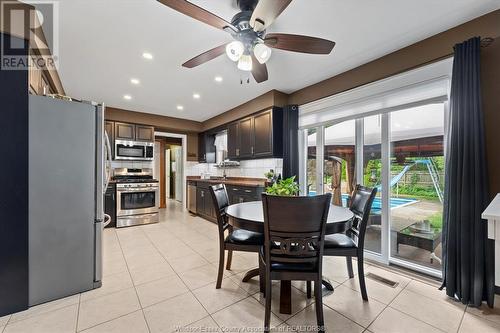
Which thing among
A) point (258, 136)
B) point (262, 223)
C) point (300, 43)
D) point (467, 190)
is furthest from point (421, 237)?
point (258, 136)

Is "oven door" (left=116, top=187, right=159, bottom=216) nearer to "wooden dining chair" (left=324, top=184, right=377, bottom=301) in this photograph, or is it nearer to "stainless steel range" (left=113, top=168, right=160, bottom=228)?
"stainless steel range" (left=113, top=168, right=160, bottom=228)

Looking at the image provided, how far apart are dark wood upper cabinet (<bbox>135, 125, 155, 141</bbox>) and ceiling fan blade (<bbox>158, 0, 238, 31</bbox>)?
4.17 m

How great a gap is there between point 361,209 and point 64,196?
2.76 m

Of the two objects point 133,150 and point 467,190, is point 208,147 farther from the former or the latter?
point 467,190

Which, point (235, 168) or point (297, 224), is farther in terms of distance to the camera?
point (235, 168)

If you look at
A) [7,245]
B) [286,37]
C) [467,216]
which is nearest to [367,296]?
[467,216]

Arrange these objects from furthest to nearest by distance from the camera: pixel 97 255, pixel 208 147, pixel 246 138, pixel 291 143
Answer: pixel 208 147 < pixel 246 138 < pixel 291 143 < pixel 97 255

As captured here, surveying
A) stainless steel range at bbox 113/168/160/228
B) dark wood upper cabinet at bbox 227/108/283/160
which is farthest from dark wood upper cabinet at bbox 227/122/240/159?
stainless steel range at bbox 113/168/160/228

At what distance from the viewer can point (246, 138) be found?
4.34 metres

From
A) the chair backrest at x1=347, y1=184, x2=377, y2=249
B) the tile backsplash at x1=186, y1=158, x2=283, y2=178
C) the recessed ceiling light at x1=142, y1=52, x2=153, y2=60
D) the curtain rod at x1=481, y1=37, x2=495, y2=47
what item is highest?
the recessed ceiling light at x1=142, y1=52, x2=153, y2=60

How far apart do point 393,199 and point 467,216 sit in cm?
82

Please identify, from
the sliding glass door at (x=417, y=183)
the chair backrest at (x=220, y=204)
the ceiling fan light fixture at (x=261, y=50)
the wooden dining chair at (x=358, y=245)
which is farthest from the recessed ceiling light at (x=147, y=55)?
the sliding glass door at (x=417, y=183)

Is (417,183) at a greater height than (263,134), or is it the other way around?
(263,134)

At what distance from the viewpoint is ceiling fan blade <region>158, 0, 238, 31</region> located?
4.41 feet
